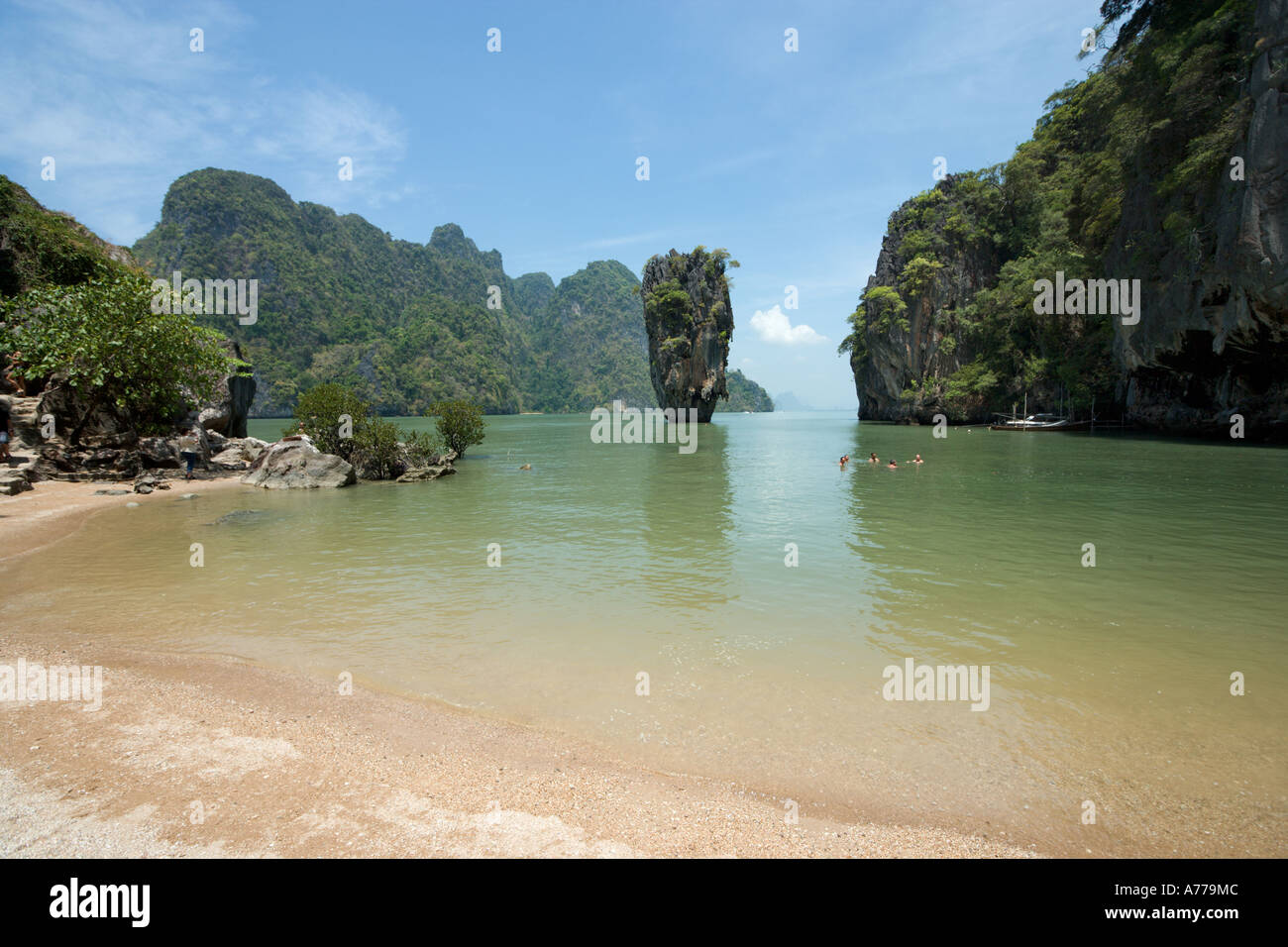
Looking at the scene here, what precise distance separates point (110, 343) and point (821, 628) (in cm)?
2673

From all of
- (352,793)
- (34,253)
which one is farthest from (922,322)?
(352,793)

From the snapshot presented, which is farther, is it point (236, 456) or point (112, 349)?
point (236, 456)

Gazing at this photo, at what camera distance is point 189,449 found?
25.2 meters

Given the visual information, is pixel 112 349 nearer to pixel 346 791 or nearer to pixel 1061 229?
pixel 346 791

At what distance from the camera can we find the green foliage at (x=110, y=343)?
2153cm

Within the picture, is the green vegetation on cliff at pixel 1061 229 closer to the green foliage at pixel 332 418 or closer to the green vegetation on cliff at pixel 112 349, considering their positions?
the green foliage at pixel 332 418

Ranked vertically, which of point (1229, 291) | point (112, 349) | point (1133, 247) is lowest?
point (112, 349)

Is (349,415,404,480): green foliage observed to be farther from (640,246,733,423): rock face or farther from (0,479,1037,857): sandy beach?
(640,246,733,423): rock face

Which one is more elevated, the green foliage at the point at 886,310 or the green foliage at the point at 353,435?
the green foliage at the point at 886,310

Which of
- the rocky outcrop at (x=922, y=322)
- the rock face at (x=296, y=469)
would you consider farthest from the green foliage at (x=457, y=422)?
the rocky outcrop at (x=922, y=322)

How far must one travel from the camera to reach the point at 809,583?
1032 cm

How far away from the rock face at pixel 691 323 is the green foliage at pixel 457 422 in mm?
47604

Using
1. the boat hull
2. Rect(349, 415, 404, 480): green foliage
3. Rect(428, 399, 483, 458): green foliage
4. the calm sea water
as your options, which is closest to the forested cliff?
the boat hull
